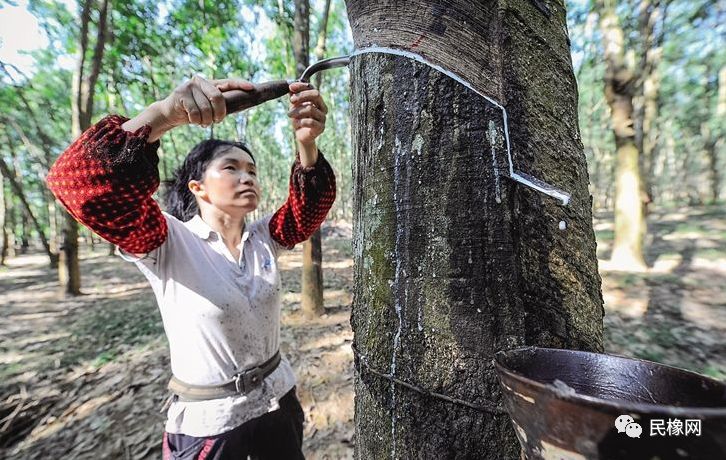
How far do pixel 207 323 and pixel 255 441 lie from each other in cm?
66

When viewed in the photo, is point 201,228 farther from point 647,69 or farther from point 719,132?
point 719,132

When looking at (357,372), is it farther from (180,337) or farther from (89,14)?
(89,14)

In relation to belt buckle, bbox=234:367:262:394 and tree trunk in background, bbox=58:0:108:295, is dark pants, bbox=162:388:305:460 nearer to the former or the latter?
belt buckle, bbox=234:367:262:394

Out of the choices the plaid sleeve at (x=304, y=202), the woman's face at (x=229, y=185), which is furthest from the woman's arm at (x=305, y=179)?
the woman's face at (x=229, y=185)

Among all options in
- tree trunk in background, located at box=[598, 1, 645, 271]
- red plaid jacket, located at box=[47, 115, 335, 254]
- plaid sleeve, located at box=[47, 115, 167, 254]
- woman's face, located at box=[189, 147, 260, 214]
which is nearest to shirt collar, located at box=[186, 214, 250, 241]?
woman's face, located at box=[189, 147, 260, 214]

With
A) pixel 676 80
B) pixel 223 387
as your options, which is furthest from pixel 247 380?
pixel 676 80

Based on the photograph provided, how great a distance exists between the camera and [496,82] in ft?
2.99

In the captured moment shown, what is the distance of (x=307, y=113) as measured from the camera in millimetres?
1714

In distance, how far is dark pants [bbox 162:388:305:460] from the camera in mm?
1725

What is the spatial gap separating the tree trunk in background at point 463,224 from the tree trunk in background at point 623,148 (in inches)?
271

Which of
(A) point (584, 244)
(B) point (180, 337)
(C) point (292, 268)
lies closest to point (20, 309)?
(C) point (292, 268)

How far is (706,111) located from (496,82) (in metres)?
25.2

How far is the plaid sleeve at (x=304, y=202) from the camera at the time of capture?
2.06m

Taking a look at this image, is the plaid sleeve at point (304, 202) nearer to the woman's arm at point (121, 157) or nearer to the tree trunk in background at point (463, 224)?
the woman's arm at point (121, 157)
